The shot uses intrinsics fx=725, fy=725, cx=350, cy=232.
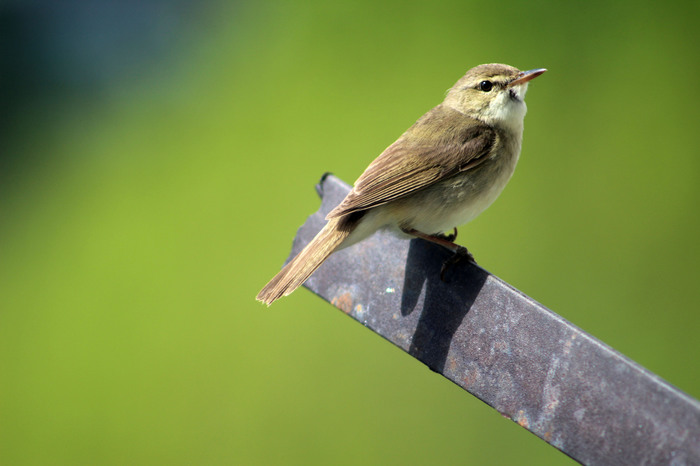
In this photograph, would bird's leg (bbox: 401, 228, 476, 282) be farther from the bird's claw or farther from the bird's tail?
the bird's tail

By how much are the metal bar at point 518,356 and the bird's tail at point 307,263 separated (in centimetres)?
16

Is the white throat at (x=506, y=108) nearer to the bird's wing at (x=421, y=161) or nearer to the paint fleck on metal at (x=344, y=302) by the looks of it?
the bird's wing at (x=421, y=161)

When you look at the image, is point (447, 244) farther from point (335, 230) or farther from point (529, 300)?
point (529, 300)

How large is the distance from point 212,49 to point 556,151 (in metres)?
2.09

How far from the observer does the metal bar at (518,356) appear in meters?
1.57

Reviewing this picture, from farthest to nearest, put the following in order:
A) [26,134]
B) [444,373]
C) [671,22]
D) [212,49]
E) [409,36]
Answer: [26,134] < [212,49] < [409,36] < [671,22] < [444,373]

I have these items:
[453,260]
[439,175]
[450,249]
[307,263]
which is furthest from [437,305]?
[439,175]

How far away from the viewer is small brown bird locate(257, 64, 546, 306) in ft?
7.56

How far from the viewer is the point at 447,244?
2350 millimetres

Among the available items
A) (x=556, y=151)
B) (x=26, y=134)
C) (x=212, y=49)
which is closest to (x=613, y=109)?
(x=556, y=151)

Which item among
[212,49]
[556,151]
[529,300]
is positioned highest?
[212,49]

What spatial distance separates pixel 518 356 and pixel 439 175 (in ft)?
2.59

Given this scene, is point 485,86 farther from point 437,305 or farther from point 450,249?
point 437,305

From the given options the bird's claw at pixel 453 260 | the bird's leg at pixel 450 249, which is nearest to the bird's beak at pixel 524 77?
the bird's leg at pixel 450 249
